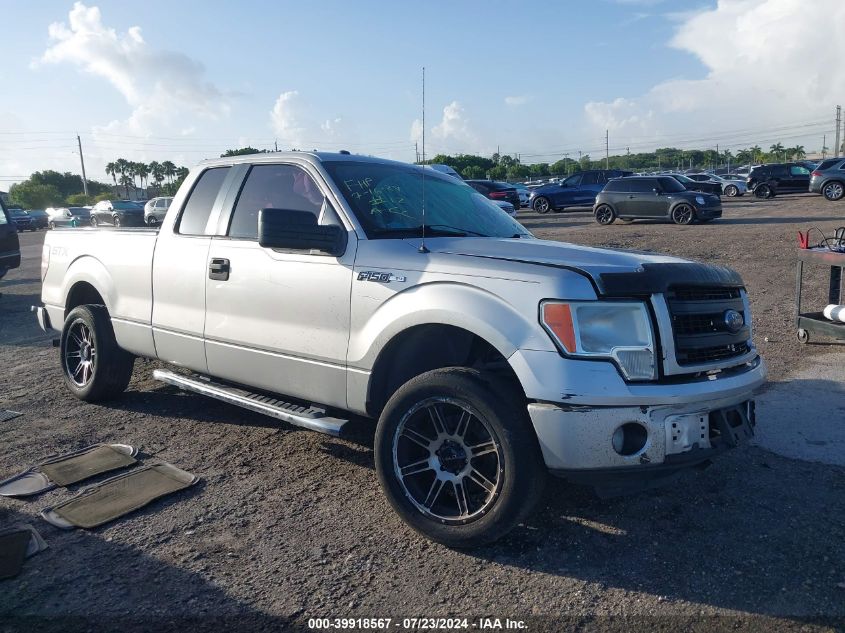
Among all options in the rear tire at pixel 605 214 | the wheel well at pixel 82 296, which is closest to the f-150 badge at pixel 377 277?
the wheel well at pixel 82 296

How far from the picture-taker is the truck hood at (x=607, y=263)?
10.8 feet

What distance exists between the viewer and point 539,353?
3.20m

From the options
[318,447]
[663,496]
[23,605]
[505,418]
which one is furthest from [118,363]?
[663,496]

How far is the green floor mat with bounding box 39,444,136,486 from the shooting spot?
436 centimetres

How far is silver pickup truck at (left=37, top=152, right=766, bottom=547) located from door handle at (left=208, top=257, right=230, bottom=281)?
0.02m

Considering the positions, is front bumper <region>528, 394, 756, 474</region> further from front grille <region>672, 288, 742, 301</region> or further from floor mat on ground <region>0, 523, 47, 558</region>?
Answer: floor mat on ground <region>0, 523, 47, 558</region>

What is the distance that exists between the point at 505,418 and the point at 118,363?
3.80 metres

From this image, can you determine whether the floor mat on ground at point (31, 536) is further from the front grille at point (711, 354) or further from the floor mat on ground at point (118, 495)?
the front grille at point (711, 354)

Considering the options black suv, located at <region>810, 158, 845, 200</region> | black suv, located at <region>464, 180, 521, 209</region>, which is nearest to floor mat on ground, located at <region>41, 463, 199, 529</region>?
black suv, located at <region>464, 180, 521, 209</region>

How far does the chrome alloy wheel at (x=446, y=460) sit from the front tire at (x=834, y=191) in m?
28.9

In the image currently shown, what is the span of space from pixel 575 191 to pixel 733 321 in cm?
2605

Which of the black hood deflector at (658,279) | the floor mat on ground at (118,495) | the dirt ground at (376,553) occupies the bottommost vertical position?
the dirt ground at (376,553)

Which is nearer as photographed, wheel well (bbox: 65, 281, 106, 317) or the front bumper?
the front bumper

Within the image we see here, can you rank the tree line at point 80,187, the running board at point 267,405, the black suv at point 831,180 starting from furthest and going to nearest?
the tree line at point 80,187 < the black suv at point 831,180 < the running board at point 267,405
